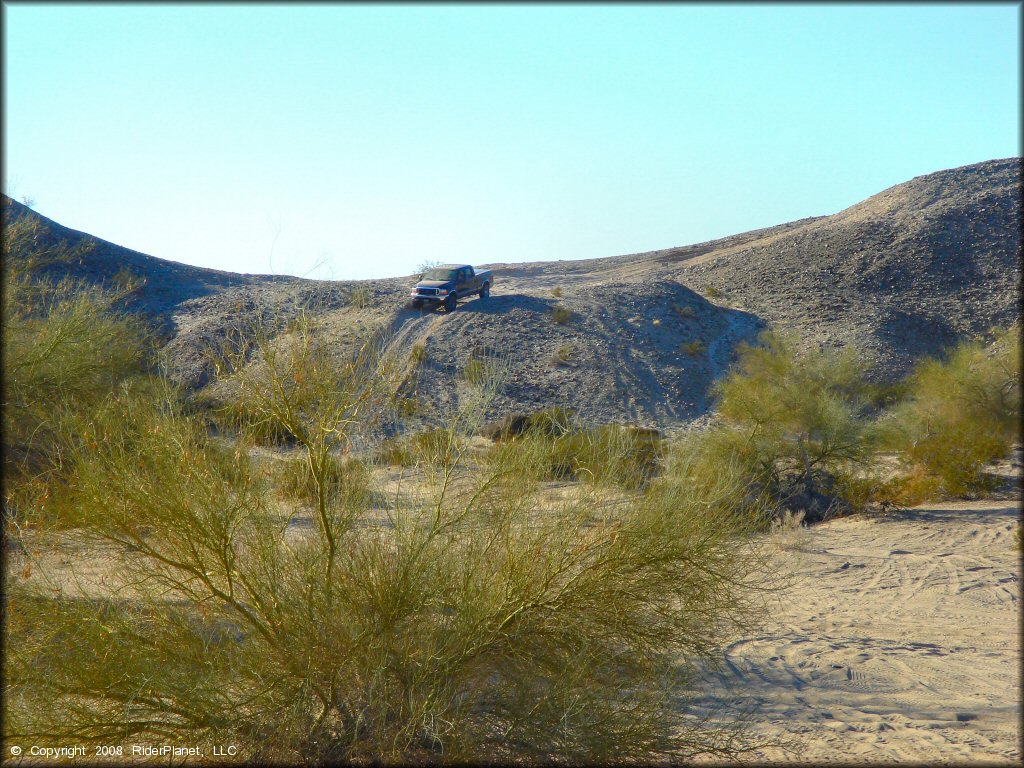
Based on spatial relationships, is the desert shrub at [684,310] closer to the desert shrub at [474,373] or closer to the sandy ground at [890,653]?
the sandy ground at [890,653]

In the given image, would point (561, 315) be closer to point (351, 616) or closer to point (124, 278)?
point (124, 278)

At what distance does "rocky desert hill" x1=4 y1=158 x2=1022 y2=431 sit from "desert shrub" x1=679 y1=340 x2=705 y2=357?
0.16 m

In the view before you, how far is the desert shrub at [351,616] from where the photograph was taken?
496 cm

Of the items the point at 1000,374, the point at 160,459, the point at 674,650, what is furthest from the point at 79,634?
the point at 1000,374

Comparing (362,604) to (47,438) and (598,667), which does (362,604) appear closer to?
(598,667)

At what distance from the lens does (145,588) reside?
5492 millimetres

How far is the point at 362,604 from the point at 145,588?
1.53 meters

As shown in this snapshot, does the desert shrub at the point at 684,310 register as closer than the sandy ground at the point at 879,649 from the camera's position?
No

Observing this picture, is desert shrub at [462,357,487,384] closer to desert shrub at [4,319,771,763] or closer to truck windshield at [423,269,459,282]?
desert shrub at [4,319,771,763]

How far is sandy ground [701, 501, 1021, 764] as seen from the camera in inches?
265

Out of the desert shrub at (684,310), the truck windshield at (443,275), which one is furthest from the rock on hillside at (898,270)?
the truck windshield at (443,275)

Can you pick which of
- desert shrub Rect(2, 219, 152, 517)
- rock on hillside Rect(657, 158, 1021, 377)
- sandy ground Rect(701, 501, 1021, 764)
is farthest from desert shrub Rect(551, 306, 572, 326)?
desert shrub Rect(2, 219, 152, 517)

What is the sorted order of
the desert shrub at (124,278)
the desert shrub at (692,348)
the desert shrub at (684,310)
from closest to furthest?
the desert shrub at (124,278), the desert shrub at (692,348), the desert shrub at (684,310)

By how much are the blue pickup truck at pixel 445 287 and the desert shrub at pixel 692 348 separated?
990 centimetres
